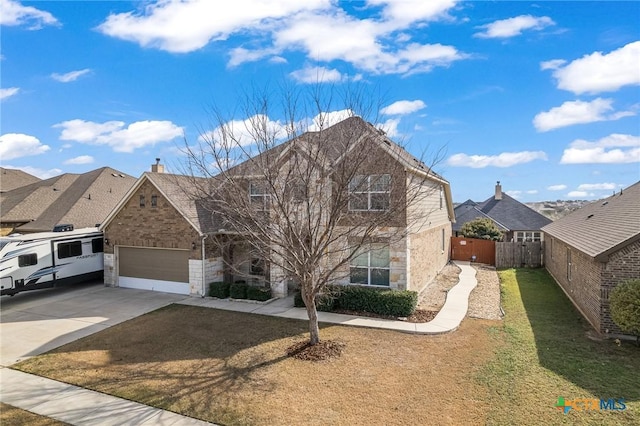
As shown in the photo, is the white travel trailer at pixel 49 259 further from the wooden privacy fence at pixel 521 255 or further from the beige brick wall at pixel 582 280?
the wooden privacy fence at pixel 521 255

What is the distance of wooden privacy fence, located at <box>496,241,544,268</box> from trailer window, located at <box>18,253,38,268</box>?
2591cm

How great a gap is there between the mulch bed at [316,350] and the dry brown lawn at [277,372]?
0.87 feet

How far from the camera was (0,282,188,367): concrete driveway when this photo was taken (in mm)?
11234

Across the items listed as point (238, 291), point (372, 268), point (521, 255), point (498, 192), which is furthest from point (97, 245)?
point (498, 192)

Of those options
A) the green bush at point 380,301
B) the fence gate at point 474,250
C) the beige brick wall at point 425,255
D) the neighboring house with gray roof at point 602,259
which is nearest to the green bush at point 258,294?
the green bush at point 380,301

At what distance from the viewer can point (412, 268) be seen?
49.1 feet

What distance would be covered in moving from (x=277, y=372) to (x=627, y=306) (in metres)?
9.33

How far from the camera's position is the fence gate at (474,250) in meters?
25.8

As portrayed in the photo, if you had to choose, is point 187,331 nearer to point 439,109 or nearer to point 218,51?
point 218,51

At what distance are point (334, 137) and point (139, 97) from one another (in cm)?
1168

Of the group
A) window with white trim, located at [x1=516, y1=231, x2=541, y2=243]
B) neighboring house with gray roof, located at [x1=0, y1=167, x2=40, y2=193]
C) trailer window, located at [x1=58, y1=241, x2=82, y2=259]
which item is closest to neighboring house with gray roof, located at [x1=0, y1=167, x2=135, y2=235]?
neighboring house with gray roof, located at [x1=0, y1=167, x2=40, y2=193]

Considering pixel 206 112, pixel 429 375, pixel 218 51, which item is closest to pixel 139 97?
pixel 218 51

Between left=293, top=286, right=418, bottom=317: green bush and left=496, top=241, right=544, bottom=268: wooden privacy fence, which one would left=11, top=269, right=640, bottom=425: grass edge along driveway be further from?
left=496, top=241, right=544, bottom=268: wooden privacy fence

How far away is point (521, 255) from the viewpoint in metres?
24.8
